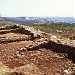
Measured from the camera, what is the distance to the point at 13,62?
1892cm

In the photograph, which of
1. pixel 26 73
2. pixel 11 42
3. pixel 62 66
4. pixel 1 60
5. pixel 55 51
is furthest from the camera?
pixel 11 42

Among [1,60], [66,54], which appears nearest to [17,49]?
[1,60]

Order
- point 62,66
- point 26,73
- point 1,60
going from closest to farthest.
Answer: point 26,73
point 62,66
point 1,60

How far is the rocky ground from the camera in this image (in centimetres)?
1688

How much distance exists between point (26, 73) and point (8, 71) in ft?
4.23

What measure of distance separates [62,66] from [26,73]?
9.82ft

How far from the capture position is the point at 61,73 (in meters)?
16.5

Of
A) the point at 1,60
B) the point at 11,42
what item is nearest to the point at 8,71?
the point at 1,60

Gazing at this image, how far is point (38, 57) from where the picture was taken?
66.1ft

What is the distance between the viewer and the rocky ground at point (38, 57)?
16875 mm

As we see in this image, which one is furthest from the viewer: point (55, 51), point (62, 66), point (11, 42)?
point (11, 42)

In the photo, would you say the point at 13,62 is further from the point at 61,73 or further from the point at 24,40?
the point at 24,40

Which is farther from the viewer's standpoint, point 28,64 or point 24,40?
point 24,40

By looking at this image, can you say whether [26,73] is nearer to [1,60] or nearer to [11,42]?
[1,60]
